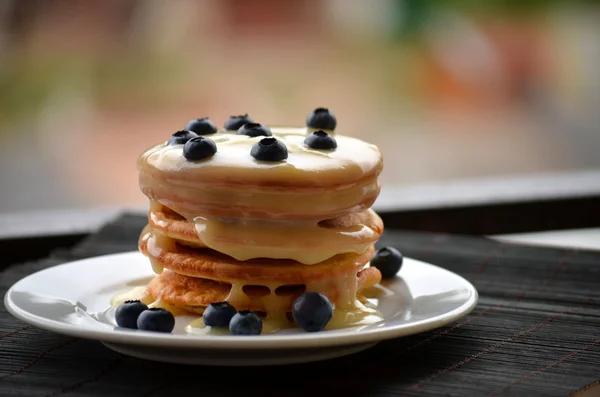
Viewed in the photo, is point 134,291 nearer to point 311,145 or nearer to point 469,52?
point 311,145

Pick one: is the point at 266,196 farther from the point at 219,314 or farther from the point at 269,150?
the point at 219,314

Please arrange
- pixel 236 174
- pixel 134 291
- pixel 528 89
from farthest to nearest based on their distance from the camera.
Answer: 1. pixel 528 89
2. pixel 134 291
3. pixel 236 174

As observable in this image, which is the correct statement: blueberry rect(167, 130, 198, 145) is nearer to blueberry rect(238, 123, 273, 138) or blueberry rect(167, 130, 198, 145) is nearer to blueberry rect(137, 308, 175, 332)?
blueberry rect(238, 123, 273, 138)

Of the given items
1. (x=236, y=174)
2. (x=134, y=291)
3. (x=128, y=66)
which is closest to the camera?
(x=236, y=174)

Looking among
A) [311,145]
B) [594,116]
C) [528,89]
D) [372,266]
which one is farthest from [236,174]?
[594,116]

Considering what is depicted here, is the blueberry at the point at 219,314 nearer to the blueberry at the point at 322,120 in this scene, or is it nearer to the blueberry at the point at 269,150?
the blueberry at the point at 269,150

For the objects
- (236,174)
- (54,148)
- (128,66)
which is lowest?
(54,148)

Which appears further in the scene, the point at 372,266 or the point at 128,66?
the point at 128,66

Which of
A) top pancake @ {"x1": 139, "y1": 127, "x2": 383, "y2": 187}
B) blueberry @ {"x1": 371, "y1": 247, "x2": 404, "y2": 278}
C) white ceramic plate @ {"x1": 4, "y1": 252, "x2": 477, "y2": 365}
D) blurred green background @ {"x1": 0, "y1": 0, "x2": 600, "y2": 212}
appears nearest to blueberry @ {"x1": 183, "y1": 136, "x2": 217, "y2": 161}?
top pancake @ {"x1": 139, "y1": 127, "x2": 383, "y2": 187}
